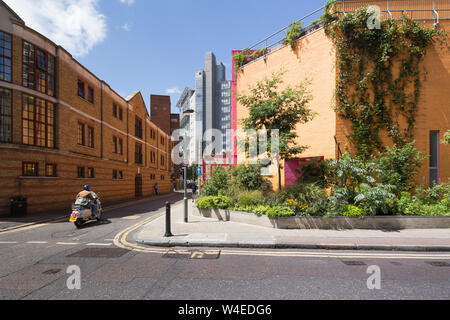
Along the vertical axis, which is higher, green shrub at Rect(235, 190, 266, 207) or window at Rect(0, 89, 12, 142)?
window at Rect(0, 89, 12, 142)

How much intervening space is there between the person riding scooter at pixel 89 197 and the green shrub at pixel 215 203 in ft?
15.6

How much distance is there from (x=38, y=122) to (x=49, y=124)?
71 cm

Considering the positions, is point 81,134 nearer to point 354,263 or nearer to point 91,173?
point 91,173

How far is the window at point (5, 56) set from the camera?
11.7m

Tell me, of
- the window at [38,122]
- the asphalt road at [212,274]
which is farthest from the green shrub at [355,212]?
the window at [38,122]

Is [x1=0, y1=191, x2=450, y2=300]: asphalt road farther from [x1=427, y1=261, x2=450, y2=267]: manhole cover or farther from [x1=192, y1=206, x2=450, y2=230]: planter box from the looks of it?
[x1=192, y1=206, x2=450, y2=230]: planter box

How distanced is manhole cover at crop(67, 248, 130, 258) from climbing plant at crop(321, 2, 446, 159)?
470 inches

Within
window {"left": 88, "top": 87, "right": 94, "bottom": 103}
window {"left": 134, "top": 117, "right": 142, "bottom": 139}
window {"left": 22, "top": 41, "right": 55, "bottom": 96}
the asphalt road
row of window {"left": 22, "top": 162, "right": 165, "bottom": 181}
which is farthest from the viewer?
window {"left": 134, "top": 117, "right": 142, "bottom": 139}

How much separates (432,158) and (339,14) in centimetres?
948

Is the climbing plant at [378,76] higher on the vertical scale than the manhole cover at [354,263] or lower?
higher

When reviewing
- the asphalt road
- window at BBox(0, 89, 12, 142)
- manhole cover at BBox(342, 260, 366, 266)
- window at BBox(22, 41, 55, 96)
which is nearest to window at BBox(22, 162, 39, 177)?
window at BBox(0, 89, 12, 142)

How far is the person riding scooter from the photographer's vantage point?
30.1ft

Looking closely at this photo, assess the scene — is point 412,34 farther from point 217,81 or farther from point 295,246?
point 217,81

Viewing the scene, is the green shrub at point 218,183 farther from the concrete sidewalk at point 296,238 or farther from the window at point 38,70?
the window at point 38,70
